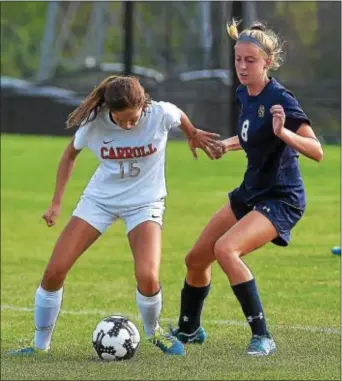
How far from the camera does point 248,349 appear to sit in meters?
7.14

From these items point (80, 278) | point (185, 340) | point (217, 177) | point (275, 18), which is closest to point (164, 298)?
point (80, 278)

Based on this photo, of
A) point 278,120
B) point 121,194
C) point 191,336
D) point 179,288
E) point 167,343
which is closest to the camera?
point 278,120

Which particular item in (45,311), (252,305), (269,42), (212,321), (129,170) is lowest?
(212,321)

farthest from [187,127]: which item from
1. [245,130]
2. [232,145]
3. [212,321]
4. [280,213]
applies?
[212,321]

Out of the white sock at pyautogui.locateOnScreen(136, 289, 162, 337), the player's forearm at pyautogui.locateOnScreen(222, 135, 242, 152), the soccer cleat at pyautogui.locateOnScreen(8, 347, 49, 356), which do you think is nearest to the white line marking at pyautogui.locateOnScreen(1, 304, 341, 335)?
the white sock at pyautogui.locateOnScreen(136, 289, 162, 337)

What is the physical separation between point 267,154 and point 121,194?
3.29 ft

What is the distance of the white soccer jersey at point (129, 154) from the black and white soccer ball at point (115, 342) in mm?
791

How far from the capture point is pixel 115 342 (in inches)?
285

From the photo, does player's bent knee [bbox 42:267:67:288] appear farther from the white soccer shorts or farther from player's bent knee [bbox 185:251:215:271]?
player's bent knee [bbox 185:251:215:271]

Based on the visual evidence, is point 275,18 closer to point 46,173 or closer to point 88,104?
point 46,173

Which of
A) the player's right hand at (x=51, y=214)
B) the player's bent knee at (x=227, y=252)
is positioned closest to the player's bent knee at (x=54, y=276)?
the player's right hand at (x=51, y=214)

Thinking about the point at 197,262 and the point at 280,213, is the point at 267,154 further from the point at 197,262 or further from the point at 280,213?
the point at 197,262

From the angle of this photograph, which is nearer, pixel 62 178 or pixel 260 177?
pixel 260 177

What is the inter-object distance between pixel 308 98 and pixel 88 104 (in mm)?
23216
